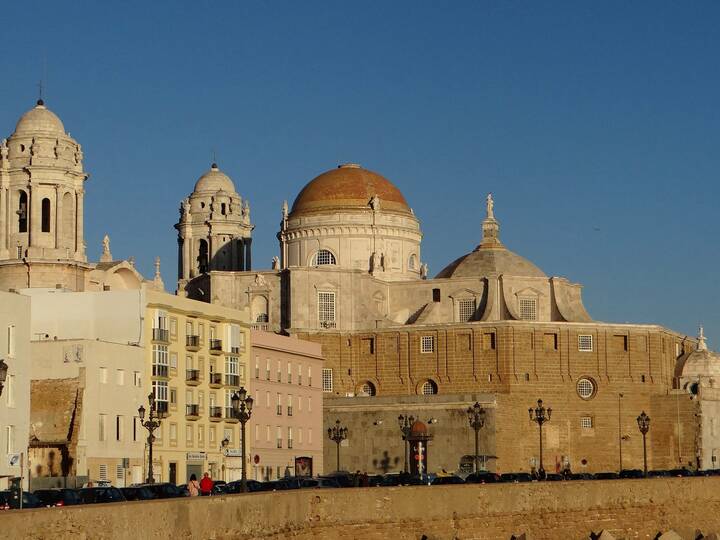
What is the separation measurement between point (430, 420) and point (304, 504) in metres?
61.4

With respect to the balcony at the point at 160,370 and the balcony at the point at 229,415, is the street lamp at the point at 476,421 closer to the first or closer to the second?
the balcony at the point at 229,415

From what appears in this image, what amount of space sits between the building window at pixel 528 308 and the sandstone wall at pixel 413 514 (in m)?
53.7

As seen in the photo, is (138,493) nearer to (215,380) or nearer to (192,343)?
(192,343)

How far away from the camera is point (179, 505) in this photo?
3384cm

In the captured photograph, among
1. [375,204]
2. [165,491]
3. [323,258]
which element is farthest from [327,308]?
[165,491]

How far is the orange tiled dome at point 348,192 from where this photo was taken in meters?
115

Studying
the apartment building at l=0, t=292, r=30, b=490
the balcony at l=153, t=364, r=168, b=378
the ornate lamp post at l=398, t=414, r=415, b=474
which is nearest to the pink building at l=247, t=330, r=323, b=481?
the ornate lamp post at l=398, t=414, r=415, b=474

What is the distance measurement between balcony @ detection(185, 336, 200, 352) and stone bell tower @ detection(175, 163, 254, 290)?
1622 inches

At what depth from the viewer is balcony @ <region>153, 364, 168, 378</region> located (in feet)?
233

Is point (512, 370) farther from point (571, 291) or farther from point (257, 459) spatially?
point (257, 459)

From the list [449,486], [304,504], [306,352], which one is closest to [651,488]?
[449,486]

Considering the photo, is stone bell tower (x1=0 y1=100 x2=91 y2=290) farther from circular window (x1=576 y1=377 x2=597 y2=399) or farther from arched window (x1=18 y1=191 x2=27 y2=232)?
circular window (x1=576 y1=377 x2=597 y2=399)

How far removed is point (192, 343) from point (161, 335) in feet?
10.9

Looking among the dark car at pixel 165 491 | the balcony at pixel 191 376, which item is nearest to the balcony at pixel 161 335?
the balcony at pixel 191 376
